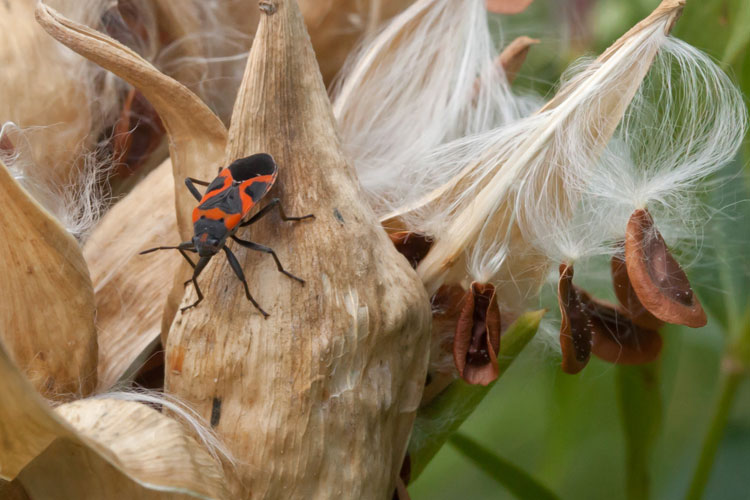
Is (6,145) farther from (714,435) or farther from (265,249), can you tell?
(714,435)

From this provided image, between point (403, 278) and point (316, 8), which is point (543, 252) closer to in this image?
point (403, 278)

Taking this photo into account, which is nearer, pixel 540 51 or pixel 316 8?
pixel 316 8

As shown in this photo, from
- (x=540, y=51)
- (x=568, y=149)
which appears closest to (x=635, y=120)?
(x=568, y=149)

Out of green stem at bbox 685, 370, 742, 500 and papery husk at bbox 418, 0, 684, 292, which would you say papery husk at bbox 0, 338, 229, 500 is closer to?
papery husk at bbox 418, 0, 684, 292

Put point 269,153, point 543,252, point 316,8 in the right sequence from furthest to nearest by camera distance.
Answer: point 316,8, point 543,252, point 269,153

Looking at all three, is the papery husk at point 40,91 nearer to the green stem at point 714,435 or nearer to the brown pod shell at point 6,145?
the brown pod shell at point 6,145

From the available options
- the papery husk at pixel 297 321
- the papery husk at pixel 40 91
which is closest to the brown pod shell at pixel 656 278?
the papery husk at pixel 297 321
